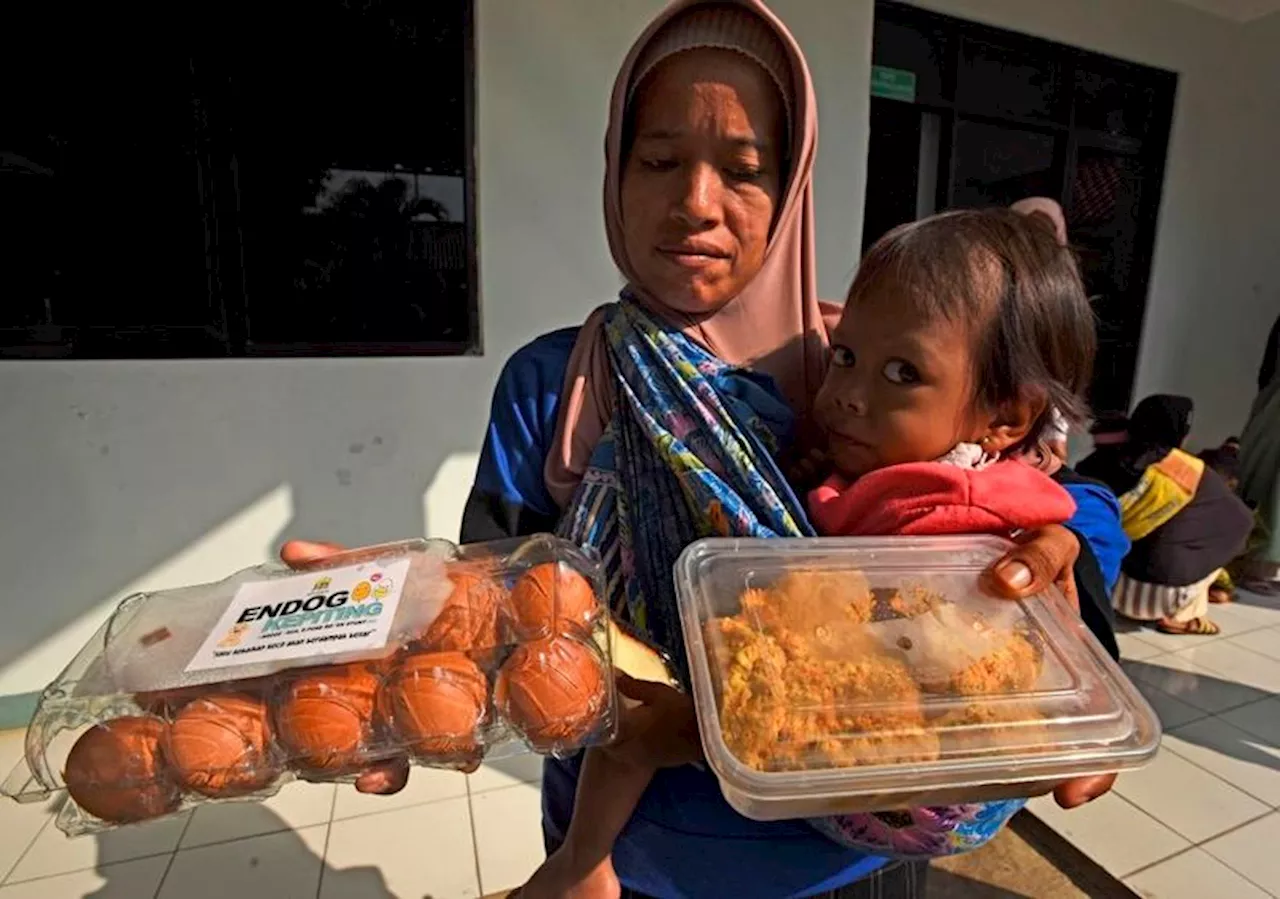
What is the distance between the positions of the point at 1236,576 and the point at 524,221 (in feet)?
12.8

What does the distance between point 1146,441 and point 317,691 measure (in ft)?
10.4

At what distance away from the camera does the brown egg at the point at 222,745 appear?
1.68ft

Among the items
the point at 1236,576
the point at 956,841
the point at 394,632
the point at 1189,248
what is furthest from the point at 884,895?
the point at 1189,248

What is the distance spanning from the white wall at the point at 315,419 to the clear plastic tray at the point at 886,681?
6.33ft

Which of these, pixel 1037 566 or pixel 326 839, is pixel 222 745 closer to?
pixel 1037 566

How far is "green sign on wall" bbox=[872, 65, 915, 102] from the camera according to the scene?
9.63ft

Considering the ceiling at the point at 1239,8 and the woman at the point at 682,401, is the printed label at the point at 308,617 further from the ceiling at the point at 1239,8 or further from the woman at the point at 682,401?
the ceiling at the point at 1239,8

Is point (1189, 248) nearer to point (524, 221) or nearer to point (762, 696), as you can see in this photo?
point (524, 221)

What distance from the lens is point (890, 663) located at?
1.83 ft

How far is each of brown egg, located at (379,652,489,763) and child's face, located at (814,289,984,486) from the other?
1.54 ft

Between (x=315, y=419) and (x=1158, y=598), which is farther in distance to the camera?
(x=1158, y=598)

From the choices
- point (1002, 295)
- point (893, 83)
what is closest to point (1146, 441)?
point (893, 83)

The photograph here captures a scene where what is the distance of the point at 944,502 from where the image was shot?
27.1 inches

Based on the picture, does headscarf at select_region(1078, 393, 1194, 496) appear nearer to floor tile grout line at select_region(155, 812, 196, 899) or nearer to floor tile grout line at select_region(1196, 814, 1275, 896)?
floor tile grout line at select_region(1196, 814, 1275, 896)
